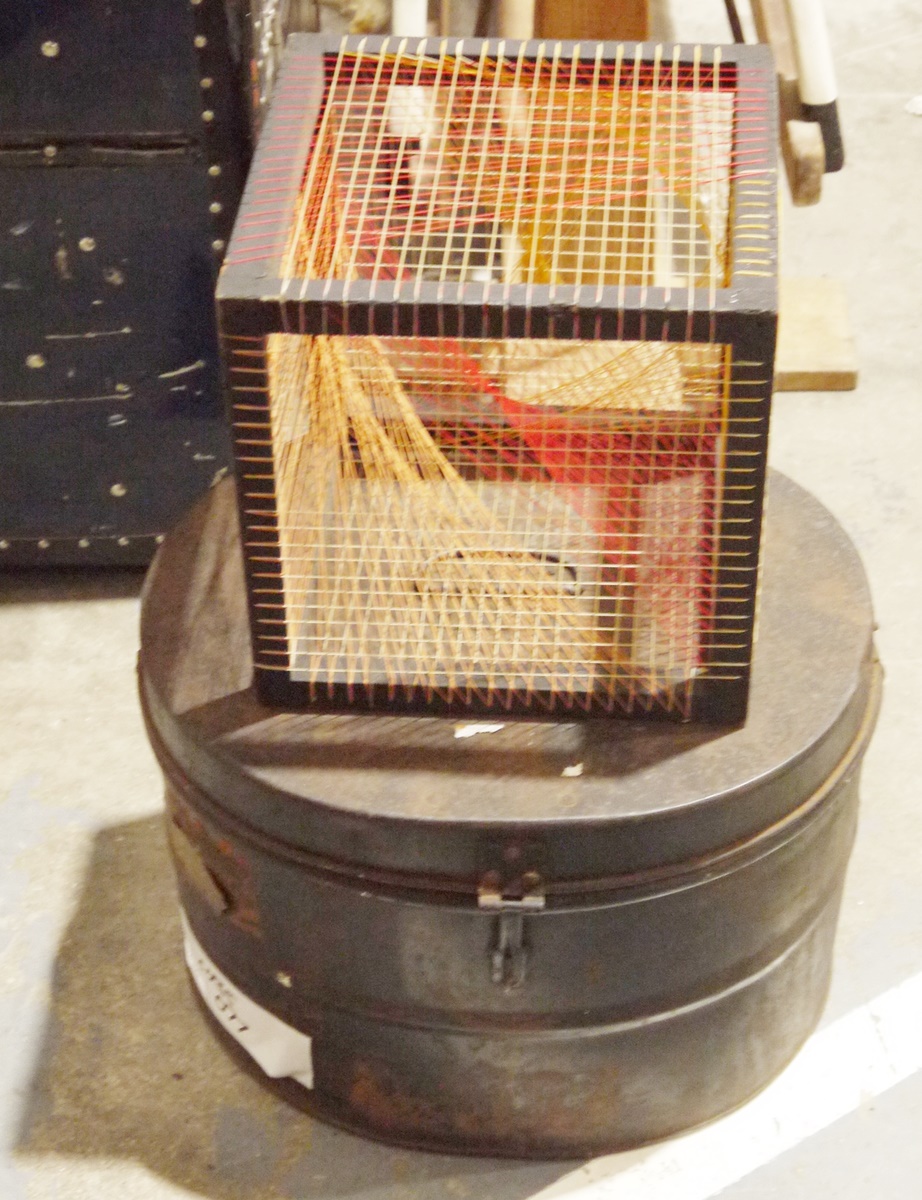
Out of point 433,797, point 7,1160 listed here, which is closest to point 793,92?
point 433,797

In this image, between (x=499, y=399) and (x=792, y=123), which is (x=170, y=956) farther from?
(x=792, y=123)

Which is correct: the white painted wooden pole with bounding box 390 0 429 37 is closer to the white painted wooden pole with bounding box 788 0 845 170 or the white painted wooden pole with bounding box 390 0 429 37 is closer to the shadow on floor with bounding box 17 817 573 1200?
the white painted wooden pole with bounding box 788 0 845 170

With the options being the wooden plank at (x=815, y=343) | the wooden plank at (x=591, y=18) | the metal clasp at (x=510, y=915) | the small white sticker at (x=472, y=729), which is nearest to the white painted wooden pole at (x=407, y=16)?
the wooden plank at (x=591, y=18)

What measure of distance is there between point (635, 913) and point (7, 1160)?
74cm

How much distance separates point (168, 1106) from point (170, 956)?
0.71 ft

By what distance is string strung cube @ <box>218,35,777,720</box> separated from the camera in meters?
1.19

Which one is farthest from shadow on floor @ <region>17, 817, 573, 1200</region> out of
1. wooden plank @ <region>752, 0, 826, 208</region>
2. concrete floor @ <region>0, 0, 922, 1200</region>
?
wooden plank @ <region>752, 0, 826, 208</region>

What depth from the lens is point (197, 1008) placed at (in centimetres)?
177

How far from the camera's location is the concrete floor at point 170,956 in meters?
1.59

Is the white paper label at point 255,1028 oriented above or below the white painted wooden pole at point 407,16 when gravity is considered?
below

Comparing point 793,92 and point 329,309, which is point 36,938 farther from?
point 793,92

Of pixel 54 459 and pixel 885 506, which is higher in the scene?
pixel 54 459

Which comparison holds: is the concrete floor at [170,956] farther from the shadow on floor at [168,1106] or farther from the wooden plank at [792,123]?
the wooden plank at [792,123]

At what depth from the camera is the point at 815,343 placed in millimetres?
2777
